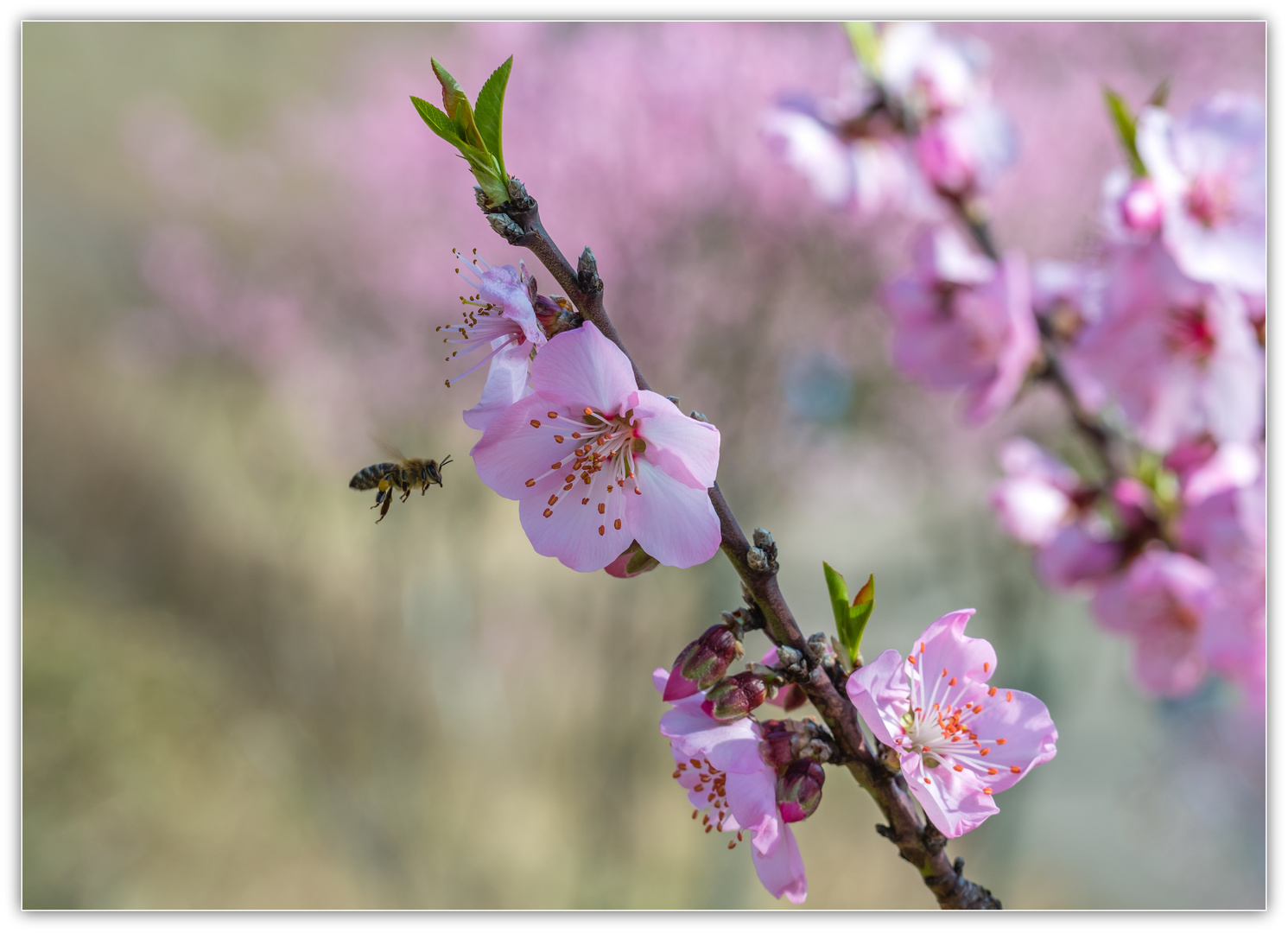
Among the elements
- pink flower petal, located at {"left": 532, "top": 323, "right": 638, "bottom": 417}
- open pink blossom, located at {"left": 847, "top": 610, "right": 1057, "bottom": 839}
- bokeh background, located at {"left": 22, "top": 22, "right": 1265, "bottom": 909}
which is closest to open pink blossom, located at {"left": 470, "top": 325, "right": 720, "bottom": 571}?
pink flower petal, located at {"left": 532, "top": 323, "right": 638, "bottom": 417}

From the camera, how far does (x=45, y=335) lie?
2852 mm

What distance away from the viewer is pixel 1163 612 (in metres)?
0.78

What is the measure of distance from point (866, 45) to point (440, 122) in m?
0.65

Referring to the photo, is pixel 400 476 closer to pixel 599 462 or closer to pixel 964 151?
pixel 599 462

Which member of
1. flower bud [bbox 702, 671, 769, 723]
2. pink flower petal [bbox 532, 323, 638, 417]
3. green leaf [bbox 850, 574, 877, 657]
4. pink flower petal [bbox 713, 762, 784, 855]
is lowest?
pink flower petal [bbox 713, 762, 784, 855]

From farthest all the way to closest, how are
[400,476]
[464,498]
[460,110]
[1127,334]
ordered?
[464,498], [1127,334], [400,476], [460,110]

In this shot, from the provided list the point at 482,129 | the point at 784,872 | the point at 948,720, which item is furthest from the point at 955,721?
the point at 482,129

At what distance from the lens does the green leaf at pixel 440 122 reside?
1.06 feet

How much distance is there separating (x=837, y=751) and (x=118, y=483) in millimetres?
3374

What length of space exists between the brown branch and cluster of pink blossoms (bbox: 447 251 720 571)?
0.01 metres

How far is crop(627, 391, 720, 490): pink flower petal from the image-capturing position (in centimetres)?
34

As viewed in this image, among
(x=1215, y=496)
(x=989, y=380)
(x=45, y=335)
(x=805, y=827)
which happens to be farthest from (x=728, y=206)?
(x=45, y=335)

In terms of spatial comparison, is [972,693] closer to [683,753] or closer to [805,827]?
[683,753]

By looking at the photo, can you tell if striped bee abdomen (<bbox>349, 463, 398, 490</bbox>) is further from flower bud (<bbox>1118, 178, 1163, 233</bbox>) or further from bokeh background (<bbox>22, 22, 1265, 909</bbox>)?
bokeh background (<bbox>22, 22, 1265, 909</bbox>)
